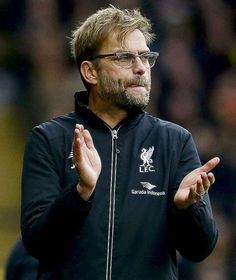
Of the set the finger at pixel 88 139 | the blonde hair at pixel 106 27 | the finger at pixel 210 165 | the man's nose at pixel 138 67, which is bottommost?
the finger at pixel 210 165

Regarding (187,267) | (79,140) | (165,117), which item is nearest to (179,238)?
(79,140)

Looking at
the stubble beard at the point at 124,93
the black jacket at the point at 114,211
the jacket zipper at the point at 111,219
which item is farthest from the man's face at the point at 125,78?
the jacket zipper at the point at 111,219

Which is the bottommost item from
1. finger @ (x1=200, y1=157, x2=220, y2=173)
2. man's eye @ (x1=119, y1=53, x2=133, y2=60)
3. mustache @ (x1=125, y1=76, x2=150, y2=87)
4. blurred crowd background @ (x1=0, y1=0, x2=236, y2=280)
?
blurred crowd background @ (x1=0, y1=0, x2=236, y2=280)

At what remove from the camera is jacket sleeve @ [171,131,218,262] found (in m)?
4.62

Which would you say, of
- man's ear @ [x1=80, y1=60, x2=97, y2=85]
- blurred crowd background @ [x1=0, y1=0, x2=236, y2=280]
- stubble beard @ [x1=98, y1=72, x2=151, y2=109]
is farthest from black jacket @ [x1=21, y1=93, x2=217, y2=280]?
blurred crowd background @ [x1=0, y1=0, x2=236, y2=280]

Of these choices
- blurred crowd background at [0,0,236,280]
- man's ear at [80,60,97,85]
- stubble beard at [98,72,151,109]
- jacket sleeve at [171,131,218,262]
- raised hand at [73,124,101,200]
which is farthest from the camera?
blurred crowd background at [0,0,236,280]

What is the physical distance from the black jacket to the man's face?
0.12 metres

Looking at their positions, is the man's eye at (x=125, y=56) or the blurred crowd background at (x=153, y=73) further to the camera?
the blurred crowd background at (x=153, y=73)

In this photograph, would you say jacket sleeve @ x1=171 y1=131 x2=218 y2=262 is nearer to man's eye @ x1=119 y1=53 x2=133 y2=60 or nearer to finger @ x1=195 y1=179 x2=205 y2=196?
finger @ x1=195 y1=179 x2=205 y2=196

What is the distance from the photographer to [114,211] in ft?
15.4

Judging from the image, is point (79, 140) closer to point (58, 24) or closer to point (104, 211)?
point (104, 211)

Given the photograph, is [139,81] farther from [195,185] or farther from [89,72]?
[195,185]

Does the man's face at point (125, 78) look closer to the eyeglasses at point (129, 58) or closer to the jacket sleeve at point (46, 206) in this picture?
the eyeglasses at point (129, 58)

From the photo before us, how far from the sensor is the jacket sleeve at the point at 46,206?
4.57 meters
